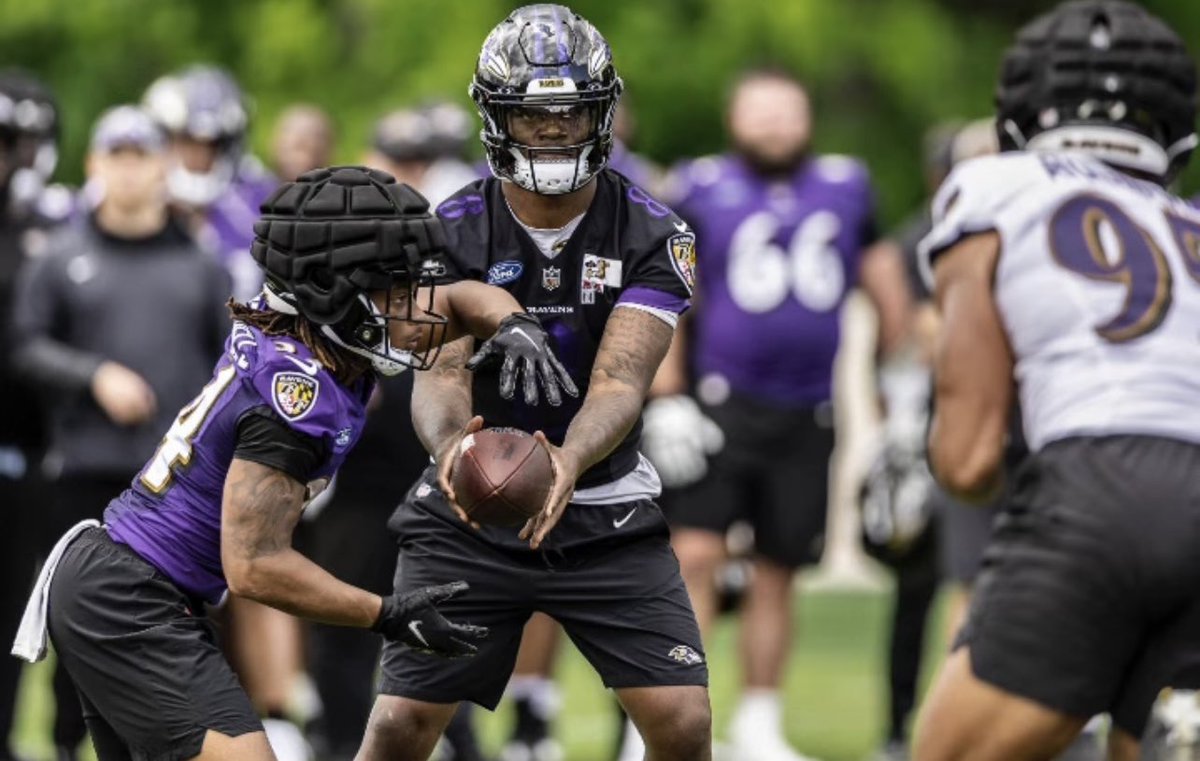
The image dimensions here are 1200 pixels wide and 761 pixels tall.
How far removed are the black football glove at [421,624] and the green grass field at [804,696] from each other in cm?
374

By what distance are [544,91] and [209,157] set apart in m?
4.37


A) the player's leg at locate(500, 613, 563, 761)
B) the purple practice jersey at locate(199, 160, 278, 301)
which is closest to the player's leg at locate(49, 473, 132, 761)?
the purple practice jersey at locate(199, 160, 278, 301)

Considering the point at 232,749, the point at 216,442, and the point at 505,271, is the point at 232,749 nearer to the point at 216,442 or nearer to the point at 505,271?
the point at 216,442

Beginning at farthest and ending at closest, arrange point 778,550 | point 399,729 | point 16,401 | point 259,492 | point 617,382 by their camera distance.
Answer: point 778,550 → point 16,401 → point 399,729 → point 617,382 → point 259,492

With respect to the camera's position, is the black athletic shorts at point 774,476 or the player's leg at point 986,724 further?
the black athletic shorts at point 774,476

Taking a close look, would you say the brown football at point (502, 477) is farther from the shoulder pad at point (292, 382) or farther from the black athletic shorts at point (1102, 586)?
the black athletic shorts at point (1102, 586)

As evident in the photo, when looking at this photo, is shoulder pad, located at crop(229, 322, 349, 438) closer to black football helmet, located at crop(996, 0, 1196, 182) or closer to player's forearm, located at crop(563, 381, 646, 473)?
player's forearm, located at crop(563, 381, 646, 473)

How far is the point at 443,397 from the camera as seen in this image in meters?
5.85

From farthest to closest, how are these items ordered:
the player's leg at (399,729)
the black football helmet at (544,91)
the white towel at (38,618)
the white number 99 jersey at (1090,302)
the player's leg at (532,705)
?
the player's leg at (532,705) < the player's leg at (399,729) < the black football helmet at (544,91) < the white towel at (38,618) < the white number 99 jersey at (1090,302)

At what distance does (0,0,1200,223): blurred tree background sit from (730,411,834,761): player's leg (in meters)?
7.30

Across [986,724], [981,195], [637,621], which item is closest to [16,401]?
[637,621]

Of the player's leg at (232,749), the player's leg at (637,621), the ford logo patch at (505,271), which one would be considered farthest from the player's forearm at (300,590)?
the ford logo patch at (505,271)

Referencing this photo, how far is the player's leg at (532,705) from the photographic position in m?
8.70

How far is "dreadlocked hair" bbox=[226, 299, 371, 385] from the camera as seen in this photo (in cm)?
536
